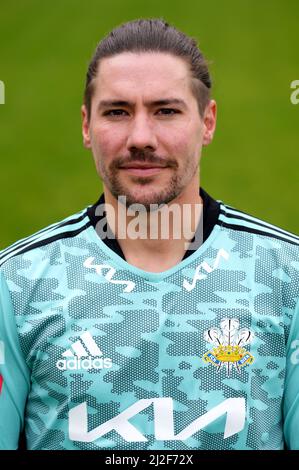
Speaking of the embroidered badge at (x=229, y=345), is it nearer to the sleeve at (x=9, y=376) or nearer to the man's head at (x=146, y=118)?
the man's head at (x=146, y=118)

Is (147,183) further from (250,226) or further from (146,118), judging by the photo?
(250,226)

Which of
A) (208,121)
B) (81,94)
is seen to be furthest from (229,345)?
(81,94)

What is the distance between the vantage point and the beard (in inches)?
167

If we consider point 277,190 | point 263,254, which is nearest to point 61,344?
point 263,254

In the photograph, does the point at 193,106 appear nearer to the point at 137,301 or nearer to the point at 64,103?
the point at 137,301


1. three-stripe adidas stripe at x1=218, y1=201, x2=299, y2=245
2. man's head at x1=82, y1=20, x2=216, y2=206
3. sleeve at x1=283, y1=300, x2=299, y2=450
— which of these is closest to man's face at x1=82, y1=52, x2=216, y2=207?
man's head at x1=82, y1=20, x2=216, y2=206

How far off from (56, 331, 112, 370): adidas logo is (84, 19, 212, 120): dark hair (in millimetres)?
993

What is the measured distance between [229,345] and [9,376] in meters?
0.90

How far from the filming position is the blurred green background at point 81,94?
9.72m

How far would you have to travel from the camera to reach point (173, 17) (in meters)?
12.4

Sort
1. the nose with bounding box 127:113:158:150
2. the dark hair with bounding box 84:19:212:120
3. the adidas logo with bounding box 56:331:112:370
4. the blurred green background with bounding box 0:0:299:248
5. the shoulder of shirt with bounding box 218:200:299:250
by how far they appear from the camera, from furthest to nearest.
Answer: the blurred green background with bounding box 0:0:299:248 < the shoulder of shirt with bounding box 218:200:299:250 < the dark hair with bounding box 84:19:212:120 < the adidas logo with bounding box 56:331:112:370 < the nose with bounding box 127:113:158:150

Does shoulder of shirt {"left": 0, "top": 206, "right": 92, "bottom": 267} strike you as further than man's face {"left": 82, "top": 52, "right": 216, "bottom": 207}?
Yes

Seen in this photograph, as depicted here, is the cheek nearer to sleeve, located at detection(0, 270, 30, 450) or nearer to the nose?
the nose

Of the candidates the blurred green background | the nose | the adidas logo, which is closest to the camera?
the nose
